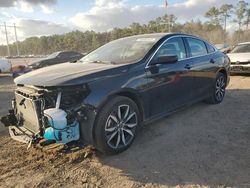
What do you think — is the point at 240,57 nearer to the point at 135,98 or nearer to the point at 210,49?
the point at 210,49

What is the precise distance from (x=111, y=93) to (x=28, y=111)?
3.83 feet

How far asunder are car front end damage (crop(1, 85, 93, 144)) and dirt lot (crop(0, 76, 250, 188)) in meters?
0.43

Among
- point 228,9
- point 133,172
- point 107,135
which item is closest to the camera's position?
point 133,172

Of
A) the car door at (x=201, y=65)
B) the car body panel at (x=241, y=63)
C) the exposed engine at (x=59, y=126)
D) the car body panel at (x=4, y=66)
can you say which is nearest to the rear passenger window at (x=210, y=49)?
the car door at (x=201, y=65)

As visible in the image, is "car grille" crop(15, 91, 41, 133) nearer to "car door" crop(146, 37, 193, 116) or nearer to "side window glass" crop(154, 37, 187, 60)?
"car door" crop(146, 37, 193, 116)

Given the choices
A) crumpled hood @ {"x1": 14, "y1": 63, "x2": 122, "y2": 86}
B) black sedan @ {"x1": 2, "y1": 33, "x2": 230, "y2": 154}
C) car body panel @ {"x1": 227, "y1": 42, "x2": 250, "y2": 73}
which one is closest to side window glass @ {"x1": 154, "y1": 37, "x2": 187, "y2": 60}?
black sedan @ {"x1": 2, "y1": 33, "x2": 230, "y2": 154}

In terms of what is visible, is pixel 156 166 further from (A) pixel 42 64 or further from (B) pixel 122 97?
(A) pixel 42 64

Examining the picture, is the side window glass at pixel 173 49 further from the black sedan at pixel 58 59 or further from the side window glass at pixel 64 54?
the side window glass at pixel 64 54

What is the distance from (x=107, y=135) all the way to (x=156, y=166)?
2.50 ft

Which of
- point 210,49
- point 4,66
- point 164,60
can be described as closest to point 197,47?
point 210,49

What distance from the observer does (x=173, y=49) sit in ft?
15.8

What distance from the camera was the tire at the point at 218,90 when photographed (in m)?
6.16

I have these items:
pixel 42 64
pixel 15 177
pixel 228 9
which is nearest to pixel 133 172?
pixel 15 177

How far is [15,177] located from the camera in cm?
338
